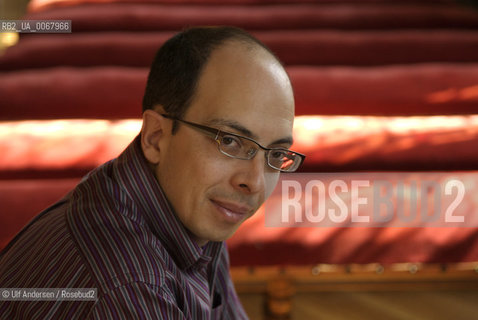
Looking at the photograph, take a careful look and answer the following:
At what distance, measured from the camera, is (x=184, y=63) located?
970mm

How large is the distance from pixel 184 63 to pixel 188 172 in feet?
0.75

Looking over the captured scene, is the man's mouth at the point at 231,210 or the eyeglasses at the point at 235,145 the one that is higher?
the eyeglasses at the point at 235,145

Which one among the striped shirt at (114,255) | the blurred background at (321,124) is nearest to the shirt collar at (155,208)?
the striped shirt at (114,255)

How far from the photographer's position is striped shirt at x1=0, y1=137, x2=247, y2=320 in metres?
0.75

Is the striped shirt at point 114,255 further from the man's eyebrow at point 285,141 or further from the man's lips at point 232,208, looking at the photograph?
the man's eyebrow at point 285,141

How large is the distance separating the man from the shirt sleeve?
0.06 metres

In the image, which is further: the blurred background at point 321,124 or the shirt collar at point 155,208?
the blurred background at point 321,124

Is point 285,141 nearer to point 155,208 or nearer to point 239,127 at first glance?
point 239,127

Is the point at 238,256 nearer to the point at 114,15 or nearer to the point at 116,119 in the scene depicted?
the point at 116,119

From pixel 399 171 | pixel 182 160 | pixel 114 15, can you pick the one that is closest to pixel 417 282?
pixel 399 171

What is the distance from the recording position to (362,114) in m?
2.24

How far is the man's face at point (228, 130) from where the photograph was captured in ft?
3.02

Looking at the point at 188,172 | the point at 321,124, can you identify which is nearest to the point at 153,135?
the point at 188,172

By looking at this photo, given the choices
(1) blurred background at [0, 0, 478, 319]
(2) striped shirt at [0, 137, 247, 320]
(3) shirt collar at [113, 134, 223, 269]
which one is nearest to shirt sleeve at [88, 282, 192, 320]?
(2) striped shirt at [0, 137, 247, 320]
